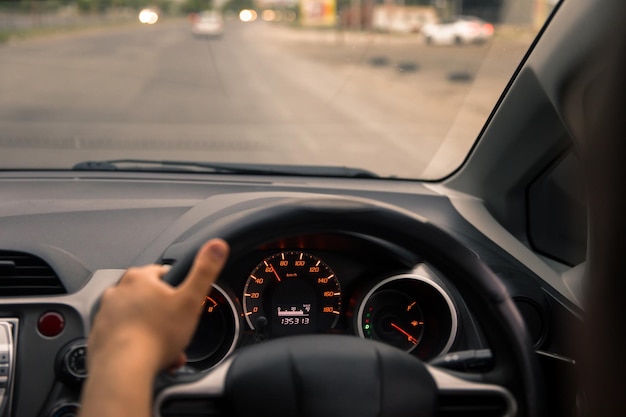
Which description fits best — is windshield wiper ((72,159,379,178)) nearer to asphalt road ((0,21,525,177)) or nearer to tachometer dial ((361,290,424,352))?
asphalt road ((0,21,525,177))

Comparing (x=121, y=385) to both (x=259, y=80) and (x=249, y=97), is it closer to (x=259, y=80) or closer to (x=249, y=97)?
(x=249, y=97)

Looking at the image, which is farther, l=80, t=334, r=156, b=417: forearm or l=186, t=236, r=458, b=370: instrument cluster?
l=186, t=236, r=458, b=370: instrument cluster

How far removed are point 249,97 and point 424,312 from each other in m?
8.22

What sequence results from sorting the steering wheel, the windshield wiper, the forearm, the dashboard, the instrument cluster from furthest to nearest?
1. the windshield wiper
2. the instrument cluster
3. the dashboard
4. the steering wheel
5. the forearm

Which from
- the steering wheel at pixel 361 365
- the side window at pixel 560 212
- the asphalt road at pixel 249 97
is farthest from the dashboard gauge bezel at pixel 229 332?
the asphalt road at pixel 249 97

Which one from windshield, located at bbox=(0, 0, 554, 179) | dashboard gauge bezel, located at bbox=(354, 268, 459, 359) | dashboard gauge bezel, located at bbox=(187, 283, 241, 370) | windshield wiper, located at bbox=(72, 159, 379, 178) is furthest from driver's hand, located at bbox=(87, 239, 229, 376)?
windshield wiper, located at bbox=(72, 159, 379, 178)

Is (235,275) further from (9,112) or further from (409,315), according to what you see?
(9,112)

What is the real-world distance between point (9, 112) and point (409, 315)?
6.48 metres

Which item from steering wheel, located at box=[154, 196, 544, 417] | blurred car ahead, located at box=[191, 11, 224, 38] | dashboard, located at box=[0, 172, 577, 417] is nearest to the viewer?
steering wheel, located at box=[154, 196, 544, 417]

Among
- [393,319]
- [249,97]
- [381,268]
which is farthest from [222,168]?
[249,97]

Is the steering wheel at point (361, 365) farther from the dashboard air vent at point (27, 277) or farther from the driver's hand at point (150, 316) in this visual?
the dashboard air vent at point (27, 277)

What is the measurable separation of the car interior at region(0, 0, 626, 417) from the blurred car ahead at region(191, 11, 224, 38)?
129 inches

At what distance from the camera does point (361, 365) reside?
2.32m

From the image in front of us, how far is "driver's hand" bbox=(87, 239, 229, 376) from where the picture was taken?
1.79 meters
